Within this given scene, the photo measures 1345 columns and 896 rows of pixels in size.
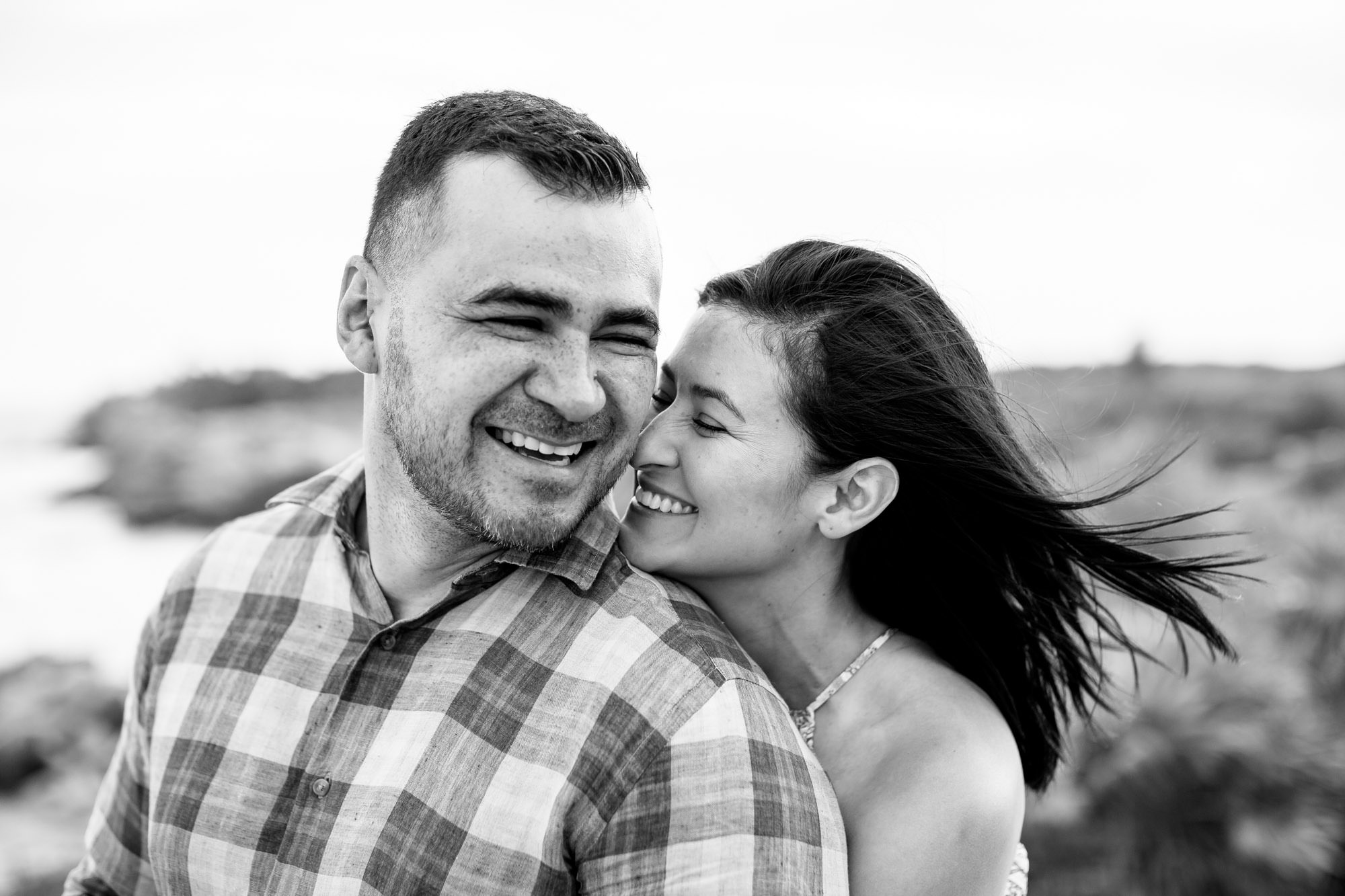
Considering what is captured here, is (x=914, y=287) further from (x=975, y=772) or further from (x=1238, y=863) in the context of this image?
(x=1238, y=863)

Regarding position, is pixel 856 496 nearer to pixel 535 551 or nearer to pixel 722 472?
pixel 722 472

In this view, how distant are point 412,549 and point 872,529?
92cm

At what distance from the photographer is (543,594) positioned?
74.2 inches

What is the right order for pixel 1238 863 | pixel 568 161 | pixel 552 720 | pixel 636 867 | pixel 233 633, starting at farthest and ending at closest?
pixel 1238 863 < pixel 233 633 < pixel 568 161 < pixel 552 720 < pixel 636 867

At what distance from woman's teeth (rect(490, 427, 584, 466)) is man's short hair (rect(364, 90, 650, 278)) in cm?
37

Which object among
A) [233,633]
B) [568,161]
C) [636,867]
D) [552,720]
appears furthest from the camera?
[233,633]

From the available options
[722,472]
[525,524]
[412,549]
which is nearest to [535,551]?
[525,524]

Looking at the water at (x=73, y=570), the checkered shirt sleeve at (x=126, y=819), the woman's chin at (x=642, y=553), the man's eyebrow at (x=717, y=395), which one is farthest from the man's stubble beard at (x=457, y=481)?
the water at (x=73, y=570)

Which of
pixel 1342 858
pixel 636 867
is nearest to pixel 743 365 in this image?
pixel 636 867

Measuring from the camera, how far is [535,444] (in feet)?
6.15

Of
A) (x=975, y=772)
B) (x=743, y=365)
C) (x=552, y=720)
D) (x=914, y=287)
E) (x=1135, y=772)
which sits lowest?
(x=1135, y=772)

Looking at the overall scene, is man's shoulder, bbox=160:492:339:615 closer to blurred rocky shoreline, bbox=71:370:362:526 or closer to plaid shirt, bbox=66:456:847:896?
plaid shirt, bbox=66:456:847:896

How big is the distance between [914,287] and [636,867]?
1.22 metres

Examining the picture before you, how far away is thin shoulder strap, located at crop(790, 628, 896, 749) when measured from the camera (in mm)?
2125
